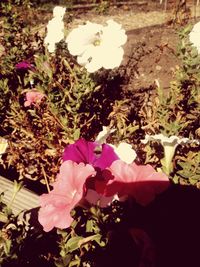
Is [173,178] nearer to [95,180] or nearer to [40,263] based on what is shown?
[95,180]

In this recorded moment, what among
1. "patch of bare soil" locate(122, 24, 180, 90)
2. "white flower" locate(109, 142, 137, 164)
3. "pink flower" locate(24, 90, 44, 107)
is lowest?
"white flower" locate(109, 142, 137, 164)

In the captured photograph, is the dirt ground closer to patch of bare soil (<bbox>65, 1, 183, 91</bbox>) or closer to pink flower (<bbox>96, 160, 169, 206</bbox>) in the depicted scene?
patch of bare soil (<bbox>65, 1, 183, 91</bbox>)

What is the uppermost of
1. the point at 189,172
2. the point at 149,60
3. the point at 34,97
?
the point at 149,60

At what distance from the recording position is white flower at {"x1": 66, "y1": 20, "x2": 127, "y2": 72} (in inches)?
73.0

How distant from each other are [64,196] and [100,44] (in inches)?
36.3

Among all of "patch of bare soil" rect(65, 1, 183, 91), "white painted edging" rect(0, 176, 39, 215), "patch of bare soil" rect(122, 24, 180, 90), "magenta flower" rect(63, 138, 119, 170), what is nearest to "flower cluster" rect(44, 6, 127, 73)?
"magenta flower" rect(63, 138, 119, 170)

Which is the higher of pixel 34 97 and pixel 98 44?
pixel 98 44

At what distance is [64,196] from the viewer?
4.19ft

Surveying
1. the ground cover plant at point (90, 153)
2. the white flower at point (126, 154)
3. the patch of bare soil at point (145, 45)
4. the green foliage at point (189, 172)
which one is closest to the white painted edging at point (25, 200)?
the ground cover plant at point (90, 153)

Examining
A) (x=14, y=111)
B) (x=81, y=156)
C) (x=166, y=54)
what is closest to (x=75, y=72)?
(x=14, y=111)

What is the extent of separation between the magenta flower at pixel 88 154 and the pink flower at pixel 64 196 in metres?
0.09

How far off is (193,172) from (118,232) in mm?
458

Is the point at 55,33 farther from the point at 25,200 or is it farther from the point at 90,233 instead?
the point at 90,233

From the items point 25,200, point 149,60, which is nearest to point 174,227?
point 25,200
